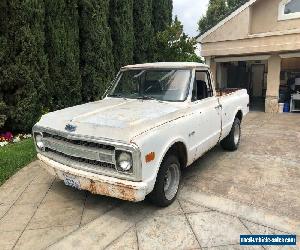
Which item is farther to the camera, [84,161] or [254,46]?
[254,46]

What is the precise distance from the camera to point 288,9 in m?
13.0

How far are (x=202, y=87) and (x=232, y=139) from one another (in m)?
2.15

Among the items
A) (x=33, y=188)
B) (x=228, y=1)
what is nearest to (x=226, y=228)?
(x=33, y=188)

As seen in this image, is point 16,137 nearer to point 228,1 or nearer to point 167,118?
point 167,118

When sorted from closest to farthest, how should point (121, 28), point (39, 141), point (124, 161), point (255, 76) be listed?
point (124, 161) < point (39, 141) < point (121, 28) < point (255, 76)

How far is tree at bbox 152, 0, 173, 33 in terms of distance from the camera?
15000 millimetres

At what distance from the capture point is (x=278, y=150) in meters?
7.52

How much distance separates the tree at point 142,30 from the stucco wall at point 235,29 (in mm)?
2931

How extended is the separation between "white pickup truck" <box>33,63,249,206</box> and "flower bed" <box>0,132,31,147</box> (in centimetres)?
344

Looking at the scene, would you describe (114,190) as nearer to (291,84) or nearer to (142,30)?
(142,30)

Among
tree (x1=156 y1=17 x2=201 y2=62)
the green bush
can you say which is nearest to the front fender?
the green bush

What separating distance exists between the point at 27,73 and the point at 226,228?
667 cm

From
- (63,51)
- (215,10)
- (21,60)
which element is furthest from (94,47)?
(215,10)

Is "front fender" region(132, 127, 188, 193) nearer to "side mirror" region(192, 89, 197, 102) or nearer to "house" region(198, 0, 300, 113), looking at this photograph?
"side mirror" region(192, 89, 197, 102)
